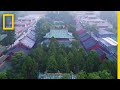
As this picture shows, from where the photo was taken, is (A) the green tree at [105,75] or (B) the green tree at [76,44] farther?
(B) the green tree at [76,44]

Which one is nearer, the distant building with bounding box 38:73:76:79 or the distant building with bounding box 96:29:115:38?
the distant building with bounding box 38:73:76:79

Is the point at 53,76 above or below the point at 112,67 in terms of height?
below

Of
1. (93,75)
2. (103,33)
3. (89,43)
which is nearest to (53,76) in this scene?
(93,75)

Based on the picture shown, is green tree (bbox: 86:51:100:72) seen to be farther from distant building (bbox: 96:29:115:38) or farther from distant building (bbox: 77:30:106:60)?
distant building (bbox: 96:29:115:38)

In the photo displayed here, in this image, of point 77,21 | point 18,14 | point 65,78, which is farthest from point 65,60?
point 18,14

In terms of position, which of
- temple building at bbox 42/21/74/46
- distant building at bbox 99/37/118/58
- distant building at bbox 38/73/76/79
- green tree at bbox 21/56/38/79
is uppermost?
temple building at bbox 42/21/74/46

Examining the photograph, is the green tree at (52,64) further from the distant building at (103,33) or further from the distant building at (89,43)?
the distant building at (103,33)

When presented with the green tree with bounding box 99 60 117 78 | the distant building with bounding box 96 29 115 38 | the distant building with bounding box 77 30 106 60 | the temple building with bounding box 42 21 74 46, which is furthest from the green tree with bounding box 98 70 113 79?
the temple building with bounding box 42 21 74 46

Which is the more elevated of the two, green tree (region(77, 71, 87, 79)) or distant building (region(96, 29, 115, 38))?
distant building (region(96, 29, 115, 38))

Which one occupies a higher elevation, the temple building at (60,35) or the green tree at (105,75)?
the temple building at (60,35)

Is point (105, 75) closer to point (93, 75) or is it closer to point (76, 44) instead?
point (93, 75)

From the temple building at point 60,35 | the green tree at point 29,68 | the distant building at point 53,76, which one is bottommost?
the distant building at point 53,76

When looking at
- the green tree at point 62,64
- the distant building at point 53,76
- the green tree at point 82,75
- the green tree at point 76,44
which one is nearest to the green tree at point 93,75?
the green tree at point 82,75
